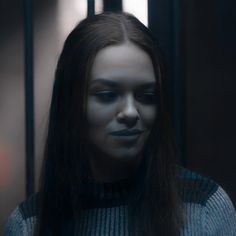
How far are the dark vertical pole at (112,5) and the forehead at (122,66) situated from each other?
568mm

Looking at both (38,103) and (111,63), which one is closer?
(111,63)

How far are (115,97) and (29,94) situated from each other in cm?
63

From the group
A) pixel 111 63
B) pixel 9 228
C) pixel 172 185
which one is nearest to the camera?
pixel 111 63

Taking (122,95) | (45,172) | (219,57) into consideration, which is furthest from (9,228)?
(219,57)

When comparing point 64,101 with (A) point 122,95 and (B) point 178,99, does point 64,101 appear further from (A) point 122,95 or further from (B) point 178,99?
(B) point 178,99

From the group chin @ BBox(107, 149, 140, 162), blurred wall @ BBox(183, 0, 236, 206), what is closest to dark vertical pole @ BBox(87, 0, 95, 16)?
blurred wall @ BBox(183, 0, 236, 206)

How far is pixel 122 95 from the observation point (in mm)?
1618

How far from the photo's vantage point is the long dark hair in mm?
1636

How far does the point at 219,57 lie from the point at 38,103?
590mm

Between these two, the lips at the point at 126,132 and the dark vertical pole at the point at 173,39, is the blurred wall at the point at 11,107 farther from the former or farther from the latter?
the lips at the point at 126,132

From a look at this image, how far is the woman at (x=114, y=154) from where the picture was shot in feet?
5.29

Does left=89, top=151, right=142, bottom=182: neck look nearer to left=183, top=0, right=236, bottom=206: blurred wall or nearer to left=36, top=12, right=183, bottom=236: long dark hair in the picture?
left=36, top=12, right=183, bottom=236: long dark hair

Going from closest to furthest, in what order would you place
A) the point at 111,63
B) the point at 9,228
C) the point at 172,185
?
the point at 111,63 < the point at 172,185 < the point at 9,228

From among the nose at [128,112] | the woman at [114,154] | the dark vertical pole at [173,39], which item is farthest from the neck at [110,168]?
the dark vertical pole at [173,39]
